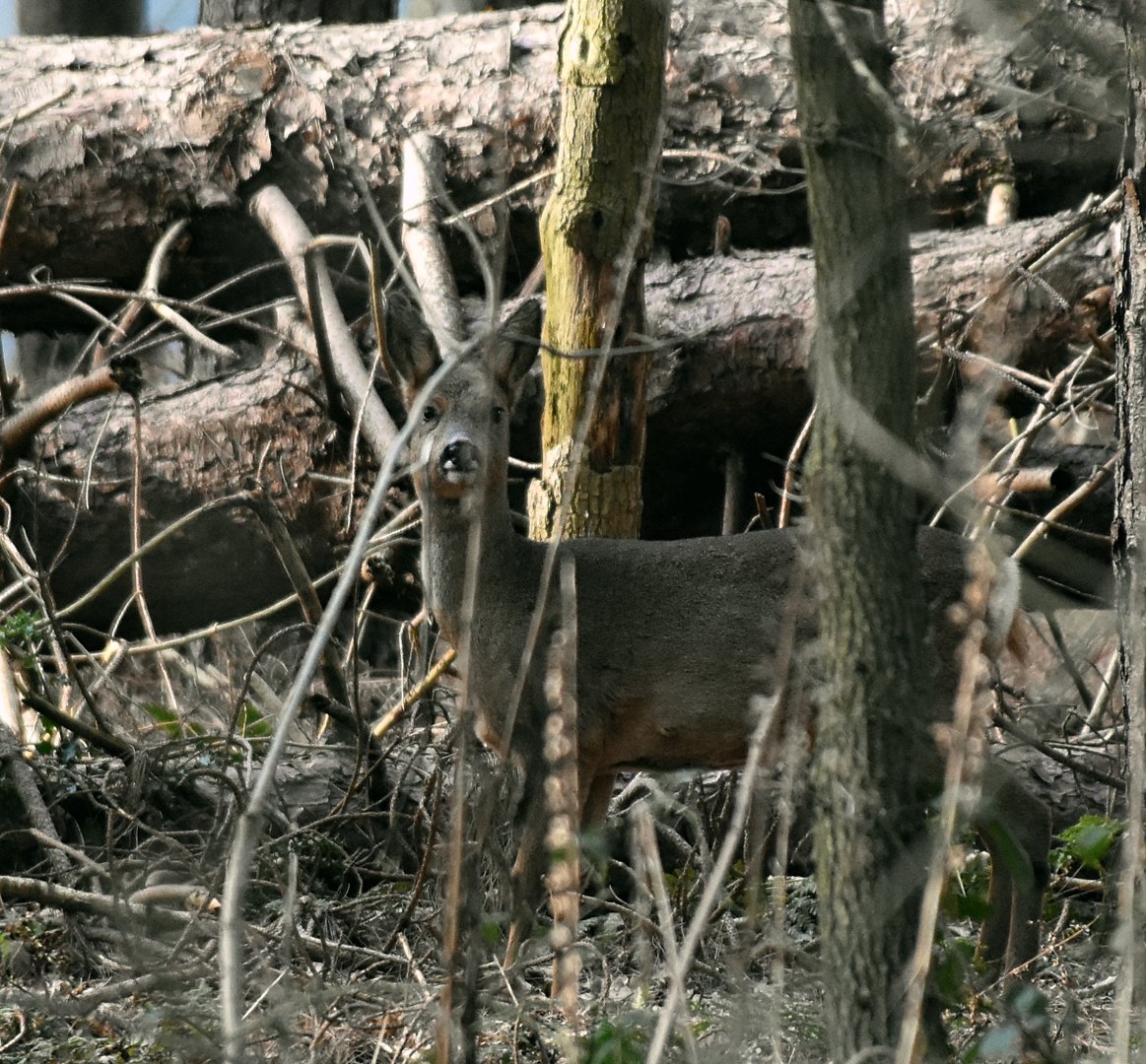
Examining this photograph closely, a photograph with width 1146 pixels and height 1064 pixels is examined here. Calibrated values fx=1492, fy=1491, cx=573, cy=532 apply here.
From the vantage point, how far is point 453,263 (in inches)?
309

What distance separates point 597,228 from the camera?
5.75 meters

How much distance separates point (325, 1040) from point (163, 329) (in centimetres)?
780

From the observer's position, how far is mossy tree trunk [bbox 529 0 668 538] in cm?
573

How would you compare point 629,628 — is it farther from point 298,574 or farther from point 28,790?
point 28,790

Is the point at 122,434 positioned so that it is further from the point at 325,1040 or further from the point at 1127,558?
the point at 1127,558

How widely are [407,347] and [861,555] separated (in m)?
3.18

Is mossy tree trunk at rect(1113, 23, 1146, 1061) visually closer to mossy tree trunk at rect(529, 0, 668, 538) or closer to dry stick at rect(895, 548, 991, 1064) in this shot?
dry stick at rect(895, 548, 991, 1064)

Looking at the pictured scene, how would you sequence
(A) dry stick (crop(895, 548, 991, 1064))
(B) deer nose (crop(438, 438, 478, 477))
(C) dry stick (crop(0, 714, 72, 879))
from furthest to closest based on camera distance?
(B) deer nose (crop(438, 438, 478, 477)), (C) dry stick (crop(0, 714, 72, 879)), (A) dry stick (crop(895, 548, 991, 1064))

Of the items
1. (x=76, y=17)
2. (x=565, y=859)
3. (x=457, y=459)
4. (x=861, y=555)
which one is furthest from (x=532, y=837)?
(x=76, y=17)

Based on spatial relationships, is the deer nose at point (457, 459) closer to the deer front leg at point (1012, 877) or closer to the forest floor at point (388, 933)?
the forest floor at point (388, 933)

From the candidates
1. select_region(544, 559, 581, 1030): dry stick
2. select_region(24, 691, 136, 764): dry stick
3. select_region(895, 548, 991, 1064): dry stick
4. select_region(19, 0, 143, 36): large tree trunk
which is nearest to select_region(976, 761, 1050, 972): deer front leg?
select_region(544, 559, 581, 1030): dry stick

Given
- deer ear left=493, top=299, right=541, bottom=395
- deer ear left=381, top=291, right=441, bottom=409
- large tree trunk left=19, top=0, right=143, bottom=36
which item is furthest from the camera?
large tree trunk left=19, top=0, right=143, bottom=36

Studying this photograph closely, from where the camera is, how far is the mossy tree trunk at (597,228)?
573 cm

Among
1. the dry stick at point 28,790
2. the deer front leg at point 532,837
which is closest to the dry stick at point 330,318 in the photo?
the deer front leg at point 532,837
